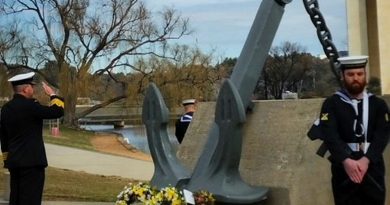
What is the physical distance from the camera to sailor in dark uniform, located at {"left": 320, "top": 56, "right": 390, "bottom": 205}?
395 centimetres

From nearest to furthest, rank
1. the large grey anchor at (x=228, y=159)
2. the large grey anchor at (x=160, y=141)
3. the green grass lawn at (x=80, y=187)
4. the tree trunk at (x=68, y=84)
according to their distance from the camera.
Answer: the large grey anchor at (x=228, y=159) < the large grey anchor at (x=160, y=141) < the green grass lawn at (x=80, y=187) < the tree trunk at (x=68, y=84)

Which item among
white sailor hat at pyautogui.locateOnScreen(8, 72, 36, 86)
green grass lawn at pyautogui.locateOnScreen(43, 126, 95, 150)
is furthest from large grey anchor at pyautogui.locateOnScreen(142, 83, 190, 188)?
green grass lawn at pyautogui.locateOnScreen(43, 126, 95, 150)

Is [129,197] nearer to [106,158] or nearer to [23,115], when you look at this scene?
[23,115]

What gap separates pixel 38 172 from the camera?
564cm

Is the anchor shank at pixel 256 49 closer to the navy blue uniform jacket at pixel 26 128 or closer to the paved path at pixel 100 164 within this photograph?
the navy blue uniform jacket at pixel 26 128

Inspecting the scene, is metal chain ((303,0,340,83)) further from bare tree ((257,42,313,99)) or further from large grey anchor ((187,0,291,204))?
bare tree ((257,42,313,99))

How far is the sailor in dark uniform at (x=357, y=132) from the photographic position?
3.95 meters

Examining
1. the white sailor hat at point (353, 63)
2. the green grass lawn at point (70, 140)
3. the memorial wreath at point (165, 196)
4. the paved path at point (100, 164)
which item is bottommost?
the paved path at point (100, 164)

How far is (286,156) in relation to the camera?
574 cm

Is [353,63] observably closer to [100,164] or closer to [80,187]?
[80,187]

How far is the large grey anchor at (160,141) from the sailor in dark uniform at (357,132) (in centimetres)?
183

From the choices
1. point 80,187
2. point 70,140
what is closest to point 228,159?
point 80,187

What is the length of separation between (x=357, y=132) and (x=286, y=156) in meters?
1.78

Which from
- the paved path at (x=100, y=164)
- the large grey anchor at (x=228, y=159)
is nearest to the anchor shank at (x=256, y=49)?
the large grey anchor at (x=228, y=159)
